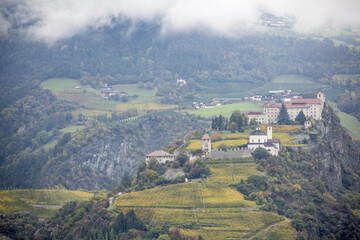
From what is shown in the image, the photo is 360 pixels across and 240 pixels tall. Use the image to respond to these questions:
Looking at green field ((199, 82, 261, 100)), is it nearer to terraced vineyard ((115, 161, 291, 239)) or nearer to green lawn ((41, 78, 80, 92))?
green lawn ((41, 78, 80, 92))

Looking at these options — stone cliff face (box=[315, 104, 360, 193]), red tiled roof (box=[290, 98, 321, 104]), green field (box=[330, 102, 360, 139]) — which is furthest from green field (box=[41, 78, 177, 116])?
stone cliff face (box=[315, 104, 360, 193])

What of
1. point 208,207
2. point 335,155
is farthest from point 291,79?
point 208,207

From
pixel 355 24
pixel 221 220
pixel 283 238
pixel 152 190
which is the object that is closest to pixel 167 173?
pixel 152 190

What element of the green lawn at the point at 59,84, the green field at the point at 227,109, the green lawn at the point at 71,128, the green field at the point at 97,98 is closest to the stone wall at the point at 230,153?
the green field at the point at 227,109

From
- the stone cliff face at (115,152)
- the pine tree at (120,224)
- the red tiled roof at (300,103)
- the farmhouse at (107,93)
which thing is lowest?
the pine tree at (120,224)

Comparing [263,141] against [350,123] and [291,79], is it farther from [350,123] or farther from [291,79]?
[291,79]

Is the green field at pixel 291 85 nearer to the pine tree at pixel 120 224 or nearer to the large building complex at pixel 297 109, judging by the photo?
the large building complex at pixel 297 109
